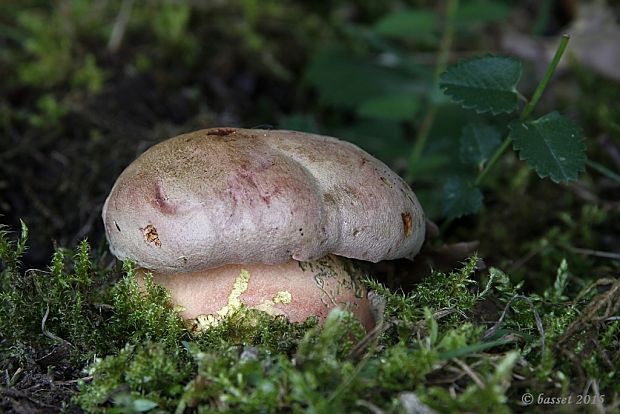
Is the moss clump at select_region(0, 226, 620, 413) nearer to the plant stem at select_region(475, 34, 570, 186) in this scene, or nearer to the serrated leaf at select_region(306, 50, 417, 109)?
the plant stem at select_region(475, 34, 570, 186)

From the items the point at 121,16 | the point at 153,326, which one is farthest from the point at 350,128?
the point at 153,326

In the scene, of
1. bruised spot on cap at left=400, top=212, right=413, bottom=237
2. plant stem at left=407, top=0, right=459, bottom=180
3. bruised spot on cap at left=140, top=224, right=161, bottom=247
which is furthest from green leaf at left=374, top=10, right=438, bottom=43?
bruised spot on cap at left=140, top=224, right=161, bottom=247

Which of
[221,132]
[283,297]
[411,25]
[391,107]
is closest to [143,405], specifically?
[283,297]

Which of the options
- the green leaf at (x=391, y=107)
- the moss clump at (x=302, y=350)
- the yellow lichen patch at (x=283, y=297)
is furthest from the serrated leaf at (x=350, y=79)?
the yellow lichen patch at (x=283, y=297)

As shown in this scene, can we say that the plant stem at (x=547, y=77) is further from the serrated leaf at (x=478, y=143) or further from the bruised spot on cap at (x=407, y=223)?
the bruised spot on cap at (x=407, y=223)

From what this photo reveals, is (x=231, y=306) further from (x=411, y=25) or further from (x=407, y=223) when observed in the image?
(x=411, y=25)
